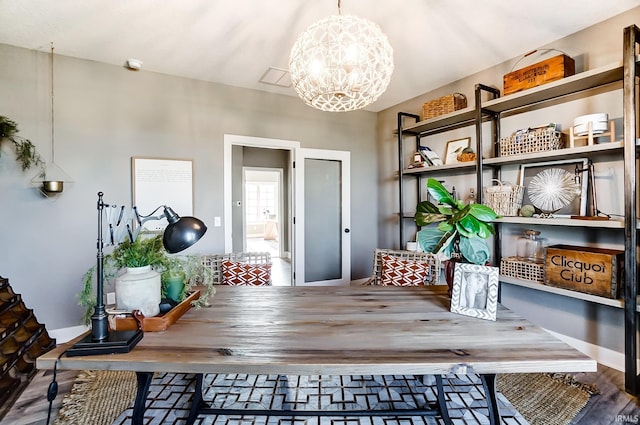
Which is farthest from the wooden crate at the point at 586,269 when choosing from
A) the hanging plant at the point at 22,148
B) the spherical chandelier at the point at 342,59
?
the hanging plant at the point at 22,148

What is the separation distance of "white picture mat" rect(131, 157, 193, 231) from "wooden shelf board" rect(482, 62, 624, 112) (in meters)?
3.13

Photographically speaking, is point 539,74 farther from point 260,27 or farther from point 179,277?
point 179,277

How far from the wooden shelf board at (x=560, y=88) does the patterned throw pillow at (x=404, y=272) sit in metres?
1.70

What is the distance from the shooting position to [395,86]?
366cm

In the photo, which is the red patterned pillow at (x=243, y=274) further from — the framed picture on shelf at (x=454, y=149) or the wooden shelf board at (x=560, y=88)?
the wooden shelf board at (x=560, y=88)

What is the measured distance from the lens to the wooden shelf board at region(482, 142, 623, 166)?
A: 2.14 meters

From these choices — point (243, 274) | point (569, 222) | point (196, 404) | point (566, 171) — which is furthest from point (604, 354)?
point (196, 404)

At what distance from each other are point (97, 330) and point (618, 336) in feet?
10.9

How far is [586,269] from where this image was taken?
89.1 inches

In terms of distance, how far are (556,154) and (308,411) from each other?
2569 millimetres

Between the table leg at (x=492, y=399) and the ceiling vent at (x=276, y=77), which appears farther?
the ceiling vent at (x=276, y=77)

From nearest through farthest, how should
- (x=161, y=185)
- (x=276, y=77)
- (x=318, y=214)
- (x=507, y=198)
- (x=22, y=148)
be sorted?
(x=22, y=148)
(x=507, y=198)
(x=161, y=185)
(x=276, y=77)
(x=318, y=214)

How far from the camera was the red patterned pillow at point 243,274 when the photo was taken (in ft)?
7.57

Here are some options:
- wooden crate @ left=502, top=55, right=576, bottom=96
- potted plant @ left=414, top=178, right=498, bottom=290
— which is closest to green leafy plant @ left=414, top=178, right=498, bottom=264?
potted plant @ left=414, top=178, right=498, bottom=290
